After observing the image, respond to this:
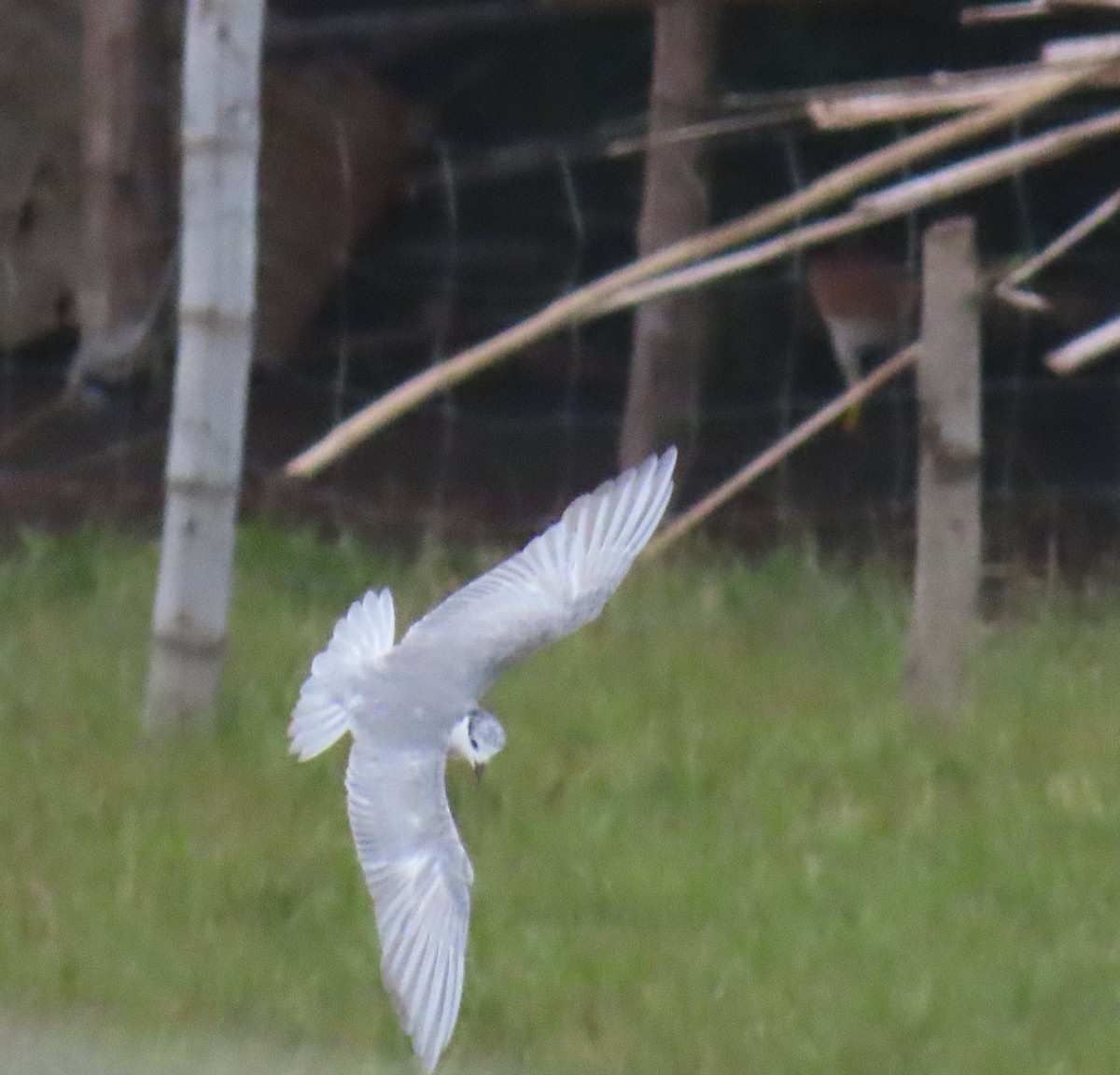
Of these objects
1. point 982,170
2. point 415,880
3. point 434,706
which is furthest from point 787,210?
point 415,880

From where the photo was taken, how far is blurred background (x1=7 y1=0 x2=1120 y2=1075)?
4109 mm

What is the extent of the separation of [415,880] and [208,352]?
1.95 m

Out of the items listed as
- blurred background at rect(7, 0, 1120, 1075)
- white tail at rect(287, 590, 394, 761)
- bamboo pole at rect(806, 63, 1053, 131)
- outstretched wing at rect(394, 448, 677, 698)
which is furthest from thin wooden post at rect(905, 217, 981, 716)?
white tail at rect(287, 590, 394, 761)

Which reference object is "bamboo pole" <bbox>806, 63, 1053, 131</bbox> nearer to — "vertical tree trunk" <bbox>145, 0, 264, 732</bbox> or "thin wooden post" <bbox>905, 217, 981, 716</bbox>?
"thin wooden post" <bbox>905, 217, 981, 716</bbox>

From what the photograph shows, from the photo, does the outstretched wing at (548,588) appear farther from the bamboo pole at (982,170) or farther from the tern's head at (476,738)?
the bamboo pole at (982,170)

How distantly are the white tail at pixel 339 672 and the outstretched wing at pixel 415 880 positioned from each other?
0.53 m

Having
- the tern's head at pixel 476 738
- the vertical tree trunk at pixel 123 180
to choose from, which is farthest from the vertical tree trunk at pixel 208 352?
the vertical tree trunk at pixel 123 180

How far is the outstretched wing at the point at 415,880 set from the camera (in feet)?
10.8

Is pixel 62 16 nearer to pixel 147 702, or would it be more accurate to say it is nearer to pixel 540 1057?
pixel 147 702

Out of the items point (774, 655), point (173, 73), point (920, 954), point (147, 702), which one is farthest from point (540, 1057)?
point (173, 73)

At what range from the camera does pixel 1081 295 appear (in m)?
8.50

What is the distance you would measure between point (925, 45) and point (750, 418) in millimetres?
1325

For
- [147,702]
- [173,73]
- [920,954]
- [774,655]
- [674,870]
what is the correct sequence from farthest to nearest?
[173,73]
[774,655]
[147,702]
[674,870]
[920,954]

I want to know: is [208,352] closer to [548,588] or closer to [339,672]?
[339,672]
